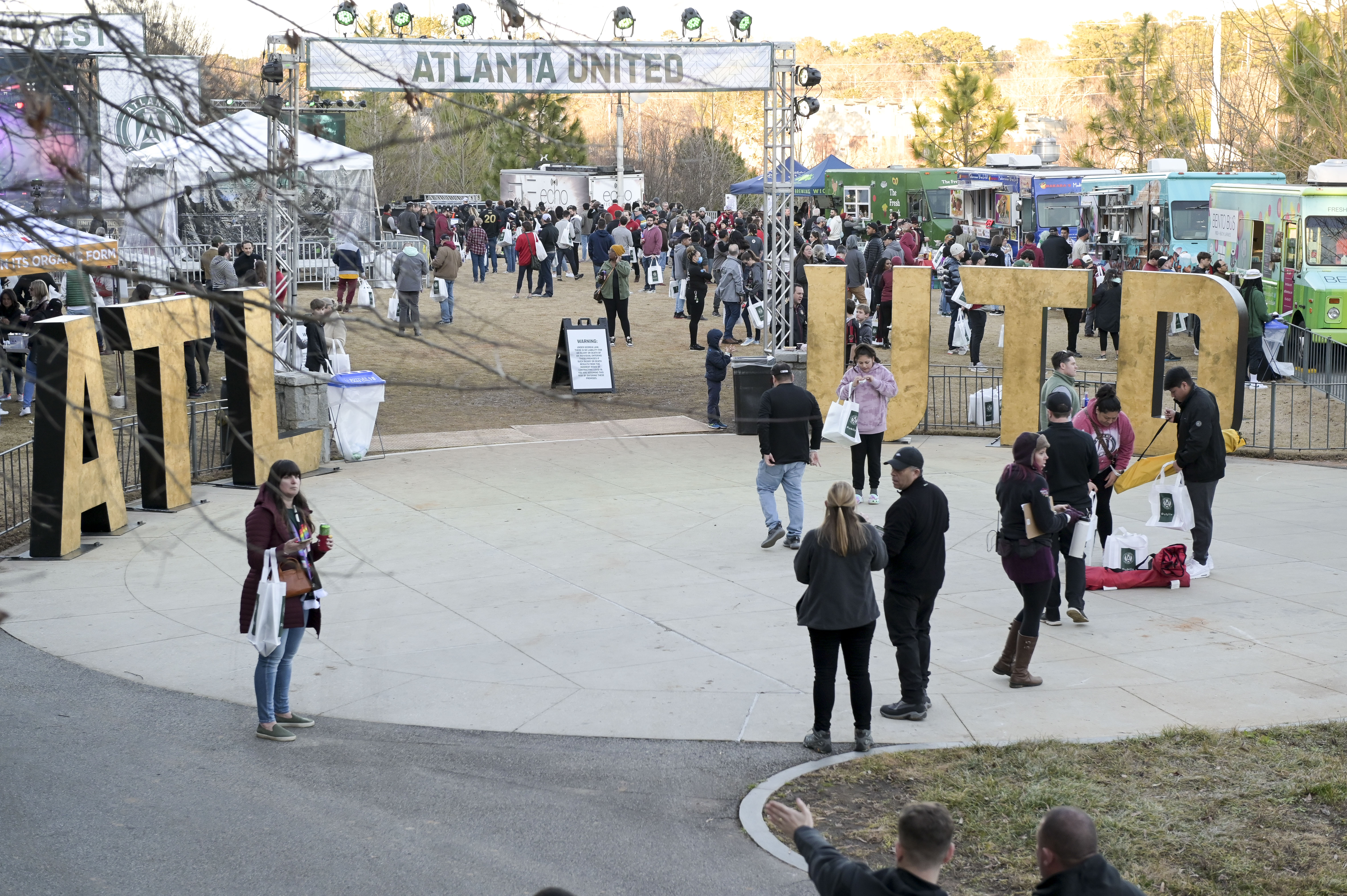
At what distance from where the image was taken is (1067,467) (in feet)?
30.4

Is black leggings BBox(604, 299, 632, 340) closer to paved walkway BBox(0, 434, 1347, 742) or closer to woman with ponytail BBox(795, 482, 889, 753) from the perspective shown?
paved walkway BBox(0, 434, 1347, 742)

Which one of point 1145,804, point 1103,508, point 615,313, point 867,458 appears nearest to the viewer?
point 1145,804

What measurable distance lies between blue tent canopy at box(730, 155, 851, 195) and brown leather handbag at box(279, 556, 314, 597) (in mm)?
39225

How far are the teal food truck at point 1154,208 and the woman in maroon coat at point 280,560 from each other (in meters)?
21.8

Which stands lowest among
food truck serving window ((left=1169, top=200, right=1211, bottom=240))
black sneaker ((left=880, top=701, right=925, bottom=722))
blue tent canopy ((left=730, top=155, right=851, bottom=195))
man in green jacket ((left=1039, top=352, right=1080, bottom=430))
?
black sneaker ((left=880, top=701, right=925, bottom=722))

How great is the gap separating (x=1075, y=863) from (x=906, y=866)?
1.76ft

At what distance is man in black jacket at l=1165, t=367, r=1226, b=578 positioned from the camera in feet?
34.0

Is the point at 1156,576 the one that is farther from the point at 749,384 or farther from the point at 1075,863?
the point at 749,384

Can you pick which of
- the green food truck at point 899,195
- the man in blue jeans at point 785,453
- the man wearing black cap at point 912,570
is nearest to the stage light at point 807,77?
Result: the man in blue jeans at point 785,453

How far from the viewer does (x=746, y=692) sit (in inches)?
334

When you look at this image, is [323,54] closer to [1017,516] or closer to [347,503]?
[347,503]

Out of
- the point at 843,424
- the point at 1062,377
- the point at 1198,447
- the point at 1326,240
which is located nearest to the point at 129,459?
the point at 843,424

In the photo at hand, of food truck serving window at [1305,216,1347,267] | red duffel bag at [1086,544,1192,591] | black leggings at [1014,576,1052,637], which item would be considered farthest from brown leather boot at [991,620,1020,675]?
food truck serving window at [1305,216,1347,267]

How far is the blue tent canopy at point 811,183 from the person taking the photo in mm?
46562
